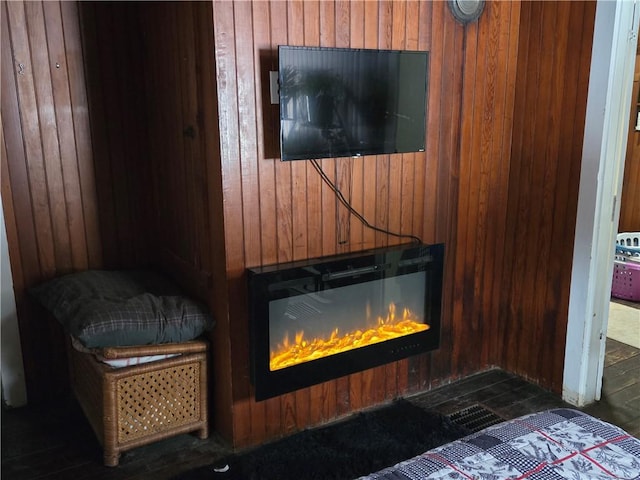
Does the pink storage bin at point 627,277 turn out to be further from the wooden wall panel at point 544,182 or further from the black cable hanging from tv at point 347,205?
the black cable hanging from tv at point 347,205

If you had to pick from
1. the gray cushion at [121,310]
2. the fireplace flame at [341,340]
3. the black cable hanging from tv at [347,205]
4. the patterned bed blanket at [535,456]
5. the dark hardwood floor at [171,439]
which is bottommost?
the dark hardwood floor at [171,439]

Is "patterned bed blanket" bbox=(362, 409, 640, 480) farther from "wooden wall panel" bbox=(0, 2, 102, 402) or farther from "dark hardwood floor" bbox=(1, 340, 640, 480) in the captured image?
"wooden wall panel" bbox=(0, 2, 102, 402)

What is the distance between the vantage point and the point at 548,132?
2781mm

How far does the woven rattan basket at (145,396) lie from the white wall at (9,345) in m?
0.45

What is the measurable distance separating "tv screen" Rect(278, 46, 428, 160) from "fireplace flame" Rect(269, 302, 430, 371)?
77 cm

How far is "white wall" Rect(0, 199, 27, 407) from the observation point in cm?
266

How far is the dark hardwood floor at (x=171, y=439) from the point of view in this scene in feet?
7.62

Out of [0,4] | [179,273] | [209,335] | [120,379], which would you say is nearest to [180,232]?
[179,273]

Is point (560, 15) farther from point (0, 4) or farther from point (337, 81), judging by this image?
point (0, 4)

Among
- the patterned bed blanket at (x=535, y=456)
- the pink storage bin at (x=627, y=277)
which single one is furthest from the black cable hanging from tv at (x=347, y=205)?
the pink storage bin at (x=627, y=277)

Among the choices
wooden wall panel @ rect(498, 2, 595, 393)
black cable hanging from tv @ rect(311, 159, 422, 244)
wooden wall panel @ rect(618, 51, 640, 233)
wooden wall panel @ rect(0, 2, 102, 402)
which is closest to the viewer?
black cable hanging from tv @ rect(311, 159, 422, 244)

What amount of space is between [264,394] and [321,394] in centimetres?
40

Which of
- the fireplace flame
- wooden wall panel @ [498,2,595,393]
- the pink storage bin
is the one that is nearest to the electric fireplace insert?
the fireplace flame

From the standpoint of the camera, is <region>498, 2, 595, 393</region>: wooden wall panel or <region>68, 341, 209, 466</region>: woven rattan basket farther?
<region>498, 2, 595, 393</region>: wooden wall panel
